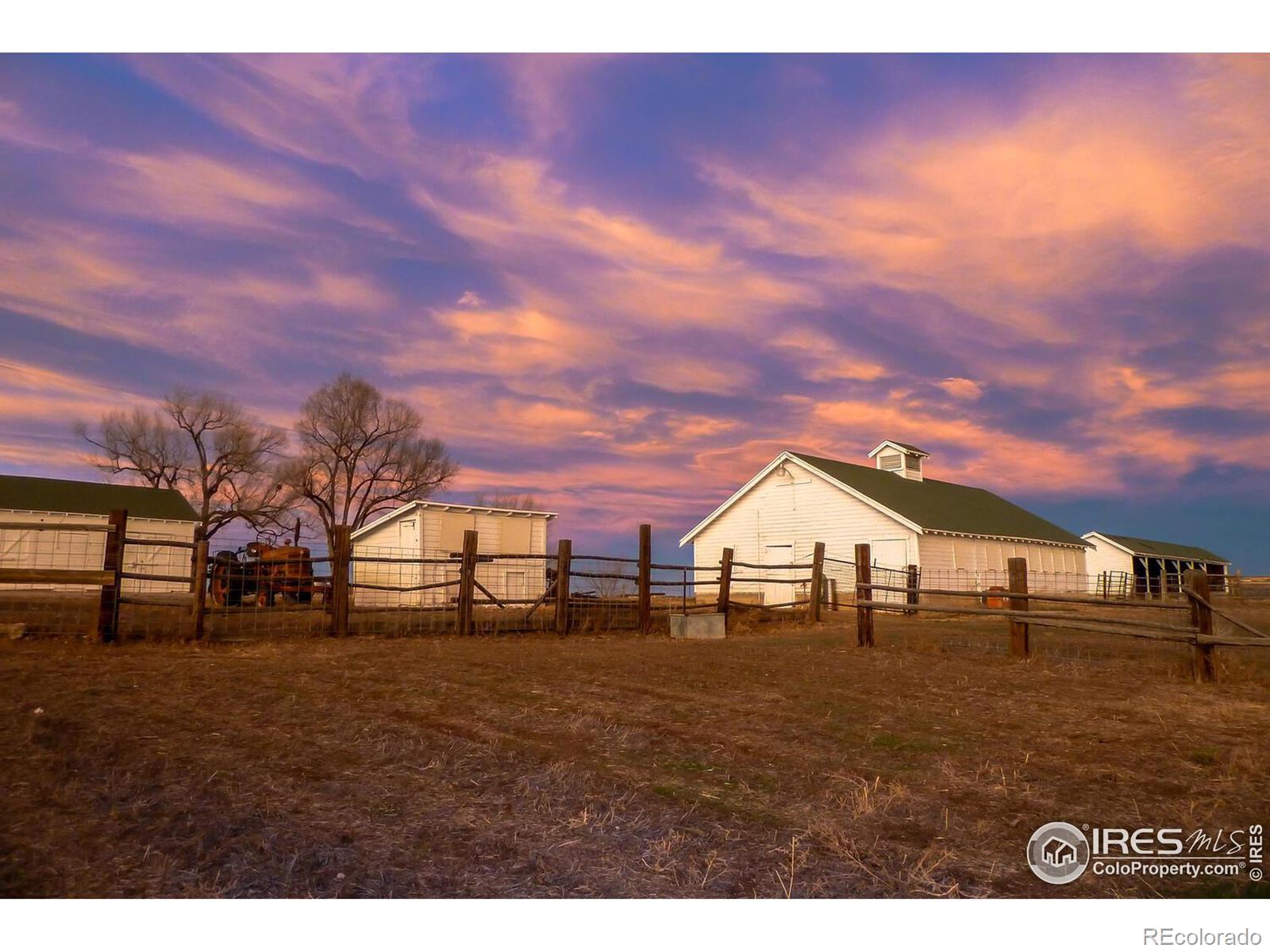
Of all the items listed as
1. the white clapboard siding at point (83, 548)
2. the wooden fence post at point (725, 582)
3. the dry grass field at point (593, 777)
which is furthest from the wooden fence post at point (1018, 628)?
the white clapboard siding at point (83, 548)

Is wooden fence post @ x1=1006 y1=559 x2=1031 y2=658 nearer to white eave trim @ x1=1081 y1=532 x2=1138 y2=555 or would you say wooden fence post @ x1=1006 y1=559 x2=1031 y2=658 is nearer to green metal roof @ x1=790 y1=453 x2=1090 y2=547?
green metal roof @ x1=790 y1=453 x2=1090 y2=547

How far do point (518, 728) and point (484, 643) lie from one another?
8.45 metres

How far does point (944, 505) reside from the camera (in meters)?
35.7

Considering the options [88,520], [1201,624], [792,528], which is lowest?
[1201,624]

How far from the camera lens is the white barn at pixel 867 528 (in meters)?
31.0

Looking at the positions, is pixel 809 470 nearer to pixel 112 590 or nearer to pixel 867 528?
pixel 867 528

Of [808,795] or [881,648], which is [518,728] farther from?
[881,648]

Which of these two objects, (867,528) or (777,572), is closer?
(867,528)

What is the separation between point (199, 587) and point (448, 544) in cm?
1737

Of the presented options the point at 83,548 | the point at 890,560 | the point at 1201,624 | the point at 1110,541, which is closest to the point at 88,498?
the point at 83,548

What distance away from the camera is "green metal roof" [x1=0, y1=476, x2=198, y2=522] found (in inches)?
1515

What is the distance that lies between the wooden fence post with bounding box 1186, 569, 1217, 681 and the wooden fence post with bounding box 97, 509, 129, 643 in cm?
1622

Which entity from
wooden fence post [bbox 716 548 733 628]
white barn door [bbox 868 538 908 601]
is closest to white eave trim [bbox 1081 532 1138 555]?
white barn door [bbox 868 538 908 601]

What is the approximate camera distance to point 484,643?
1574 cm
